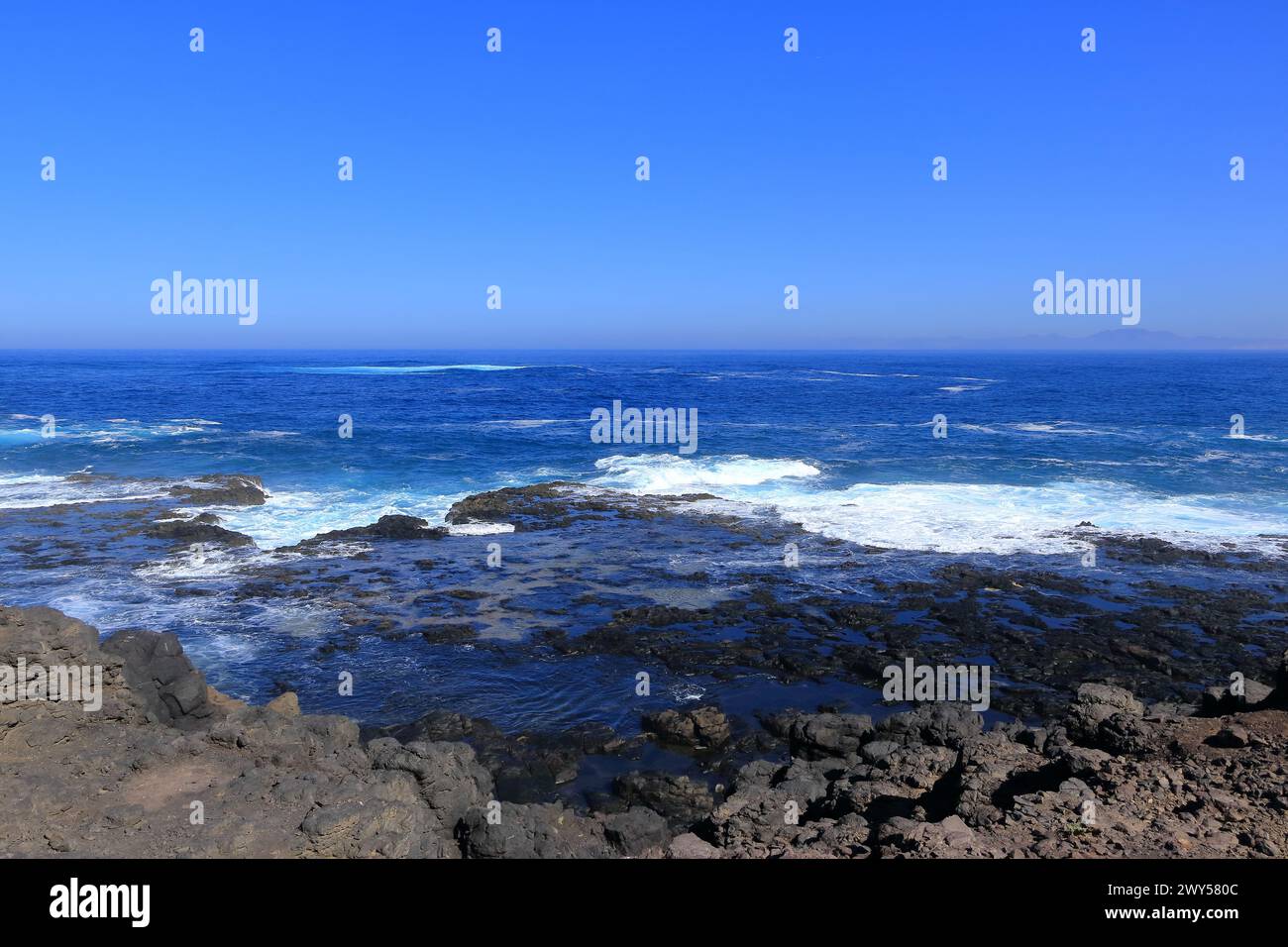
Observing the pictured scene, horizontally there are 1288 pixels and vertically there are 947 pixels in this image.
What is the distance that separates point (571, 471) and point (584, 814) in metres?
28.4

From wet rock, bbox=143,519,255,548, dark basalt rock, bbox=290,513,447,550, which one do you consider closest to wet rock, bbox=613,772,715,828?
dark basalt rock, bbox=290,513,447,550

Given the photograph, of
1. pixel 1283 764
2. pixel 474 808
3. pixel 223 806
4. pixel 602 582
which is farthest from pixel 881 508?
pixel 223 806

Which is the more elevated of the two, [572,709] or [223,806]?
[223,806]

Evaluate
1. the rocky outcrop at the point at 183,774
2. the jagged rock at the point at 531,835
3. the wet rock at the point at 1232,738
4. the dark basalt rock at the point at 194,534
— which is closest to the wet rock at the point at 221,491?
the dark basalt rock at the point at 194,534

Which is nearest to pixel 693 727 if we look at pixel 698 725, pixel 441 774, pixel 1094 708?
pixel 698 725

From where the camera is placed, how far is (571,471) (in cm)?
3966

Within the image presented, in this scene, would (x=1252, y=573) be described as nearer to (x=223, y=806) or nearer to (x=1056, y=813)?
(x=1056, y=813)

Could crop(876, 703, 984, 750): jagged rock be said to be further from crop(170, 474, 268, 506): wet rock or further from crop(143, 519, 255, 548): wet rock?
crop(170, 474, 268, 506): wet rock

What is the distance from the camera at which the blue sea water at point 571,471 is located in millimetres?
18516

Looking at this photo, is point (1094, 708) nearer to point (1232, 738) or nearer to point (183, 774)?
point (1232, 738)

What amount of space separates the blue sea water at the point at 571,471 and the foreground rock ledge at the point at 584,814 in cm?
339

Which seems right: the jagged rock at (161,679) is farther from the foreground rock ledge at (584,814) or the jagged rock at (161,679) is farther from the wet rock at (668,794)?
the wet rock at (668,794)

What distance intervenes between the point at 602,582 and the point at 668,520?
287 inches
